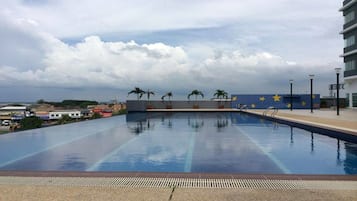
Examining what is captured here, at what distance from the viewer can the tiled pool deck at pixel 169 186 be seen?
12.4ft

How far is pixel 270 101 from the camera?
33.7 metres

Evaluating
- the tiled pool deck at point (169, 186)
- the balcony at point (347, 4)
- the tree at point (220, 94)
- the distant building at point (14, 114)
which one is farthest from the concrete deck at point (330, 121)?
the distant building at point (14, 114)

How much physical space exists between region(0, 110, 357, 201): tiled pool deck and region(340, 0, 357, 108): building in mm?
31083

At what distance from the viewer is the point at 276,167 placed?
6418mm

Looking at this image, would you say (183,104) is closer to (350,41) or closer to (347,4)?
(350,41)

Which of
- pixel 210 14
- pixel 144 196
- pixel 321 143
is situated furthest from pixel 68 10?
pixel 144 196

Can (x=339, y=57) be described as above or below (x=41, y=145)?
above

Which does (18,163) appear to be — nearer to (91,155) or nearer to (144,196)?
(91,155)

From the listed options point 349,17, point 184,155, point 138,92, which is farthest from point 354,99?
point 184,155

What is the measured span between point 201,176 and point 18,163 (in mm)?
4275

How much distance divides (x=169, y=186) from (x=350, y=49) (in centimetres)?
3350

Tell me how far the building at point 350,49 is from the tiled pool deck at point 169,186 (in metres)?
31.1

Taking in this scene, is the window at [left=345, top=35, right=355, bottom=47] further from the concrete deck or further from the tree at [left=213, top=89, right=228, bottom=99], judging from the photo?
the concrete deck

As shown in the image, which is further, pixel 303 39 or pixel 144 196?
pixel 303 39
